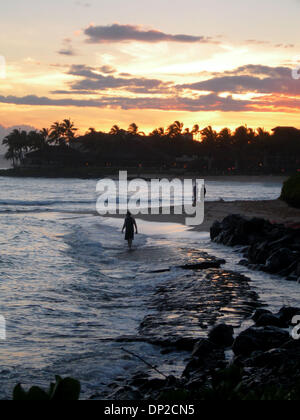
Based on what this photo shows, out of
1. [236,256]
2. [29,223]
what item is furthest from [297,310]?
[29,223]

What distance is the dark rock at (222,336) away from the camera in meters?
7.68

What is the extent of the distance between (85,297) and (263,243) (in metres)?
7.03

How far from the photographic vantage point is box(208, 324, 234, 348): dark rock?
7.68 meters

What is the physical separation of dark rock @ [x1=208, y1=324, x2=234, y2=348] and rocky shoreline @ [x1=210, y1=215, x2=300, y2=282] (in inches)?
223

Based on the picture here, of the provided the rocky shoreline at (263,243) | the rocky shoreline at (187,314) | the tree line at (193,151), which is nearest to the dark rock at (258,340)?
the rocky shoreline at (187,314)

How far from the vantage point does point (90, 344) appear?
8289 mm

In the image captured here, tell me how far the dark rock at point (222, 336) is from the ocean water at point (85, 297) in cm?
64

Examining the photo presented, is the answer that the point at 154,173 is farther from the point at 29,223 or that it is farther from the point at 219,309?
the point at 219,309

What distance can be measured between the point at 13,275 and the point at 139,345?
26.0 feet

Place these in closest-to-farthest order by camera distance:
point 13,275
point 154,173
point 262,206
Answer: point 13,275, point 262,206, point 154,173

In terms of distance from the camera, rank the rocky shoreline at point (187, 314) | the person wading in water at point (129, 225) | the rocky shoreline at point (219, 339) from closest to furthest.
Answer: the rocky shoreline at point (219, 339) < the rocky shoreline at point (187, 314) < the person wading in water at point (129, 225)

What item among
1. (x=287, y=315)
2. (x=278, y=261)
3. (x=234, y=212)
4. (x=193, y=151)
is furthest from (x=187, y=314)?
(x=193, y=151)

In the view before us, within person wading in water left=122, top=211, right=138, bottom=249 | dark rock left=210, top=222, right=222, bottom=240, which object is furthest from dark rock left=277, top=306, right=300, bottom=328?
dark rock left=210, top=222, right=222, bottom=240

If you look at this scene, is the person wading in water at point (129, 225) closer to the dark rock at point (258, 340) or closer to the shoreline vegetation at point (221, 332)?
the shoreline vegetation at point (221, 332)
